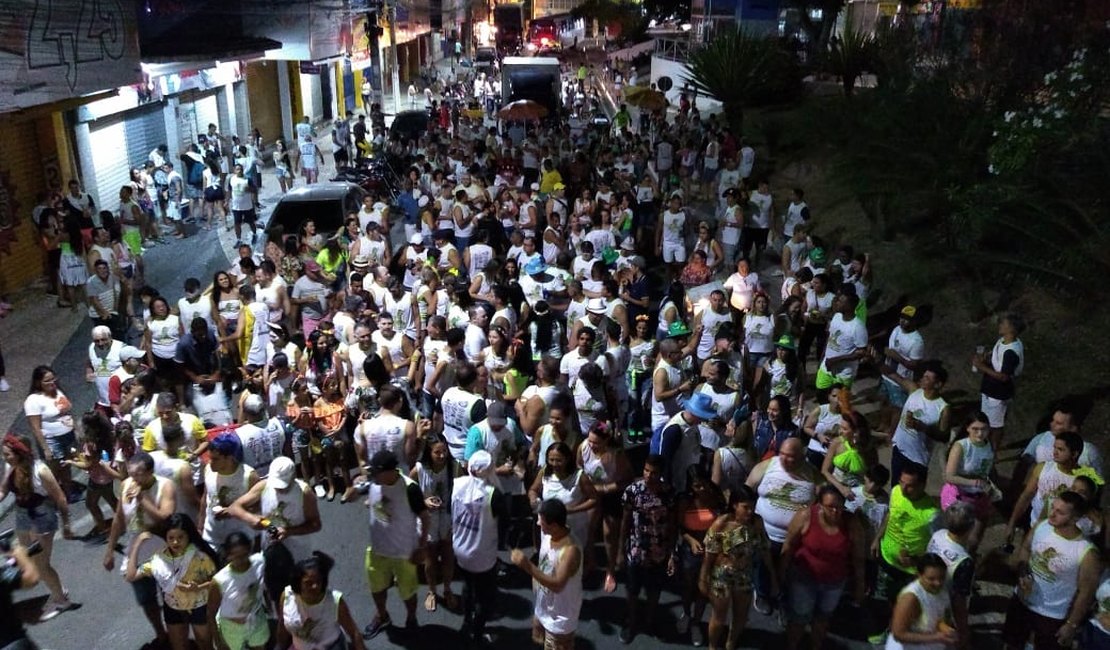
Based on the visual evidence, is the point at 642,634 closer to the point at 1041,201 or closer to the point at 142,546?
the point at 142,546

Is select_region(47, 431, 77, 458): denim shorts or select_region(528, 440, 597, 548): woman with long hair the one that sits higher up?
select_region(528, 440, 597, 548): woman with long hair

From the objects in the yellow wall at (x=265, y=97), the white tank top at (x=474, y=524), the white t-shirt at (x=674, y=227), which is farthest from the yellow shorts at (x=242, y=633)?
the yellow wall at (x=265, y=97)

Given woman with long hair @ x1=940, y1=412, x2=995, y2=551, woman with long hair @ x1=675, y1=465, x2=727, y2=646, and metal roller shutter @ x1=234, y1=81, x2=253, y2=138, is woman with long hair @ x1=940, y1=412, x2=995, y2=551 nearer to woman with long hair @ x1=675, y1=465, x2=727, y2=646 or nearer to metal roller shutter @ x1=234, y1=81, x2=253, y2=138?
woman with long hair @ x1=675, y1=465, x2=727, y2=646

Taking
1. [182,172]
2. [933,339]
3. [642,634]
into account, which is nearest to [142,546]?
[642,634]

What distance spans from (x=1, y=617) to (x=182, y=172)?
18.3 metres

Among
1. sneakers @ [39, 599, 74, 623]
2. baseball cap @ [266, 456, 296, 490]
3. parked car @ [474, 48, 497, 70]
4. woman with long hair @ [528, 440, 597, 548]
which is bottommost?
parked car @ [474, 48, 497, 70]

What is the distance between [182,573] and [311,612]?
92 cm

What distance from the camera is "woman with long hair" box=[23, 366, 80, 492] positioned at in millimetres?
7391

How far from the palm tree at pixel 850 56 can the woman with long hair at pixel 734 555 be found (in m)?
18.6

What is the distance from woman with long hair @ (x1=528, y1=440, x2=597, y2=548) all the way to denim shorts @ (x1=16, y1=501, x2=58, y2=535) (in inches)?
141

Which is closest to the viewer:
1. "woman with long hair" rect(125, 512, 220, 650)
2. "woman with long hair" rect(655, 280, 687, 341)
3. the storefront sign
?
"woman with long hair" rect(125, 512, 220, 650)

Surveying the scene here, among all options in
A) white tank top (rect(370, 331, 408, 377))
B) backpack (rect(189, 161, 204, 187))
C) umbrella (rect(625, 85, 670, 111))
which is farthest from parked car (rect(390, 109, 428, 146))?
white tank top (rect(370, 331, 408, 377))

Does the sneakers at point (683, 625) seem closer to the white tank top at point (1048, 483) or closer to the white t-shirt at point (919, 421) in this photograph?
the white t-shirt at point (919, 421)

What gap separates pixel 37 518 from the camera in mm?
6352
